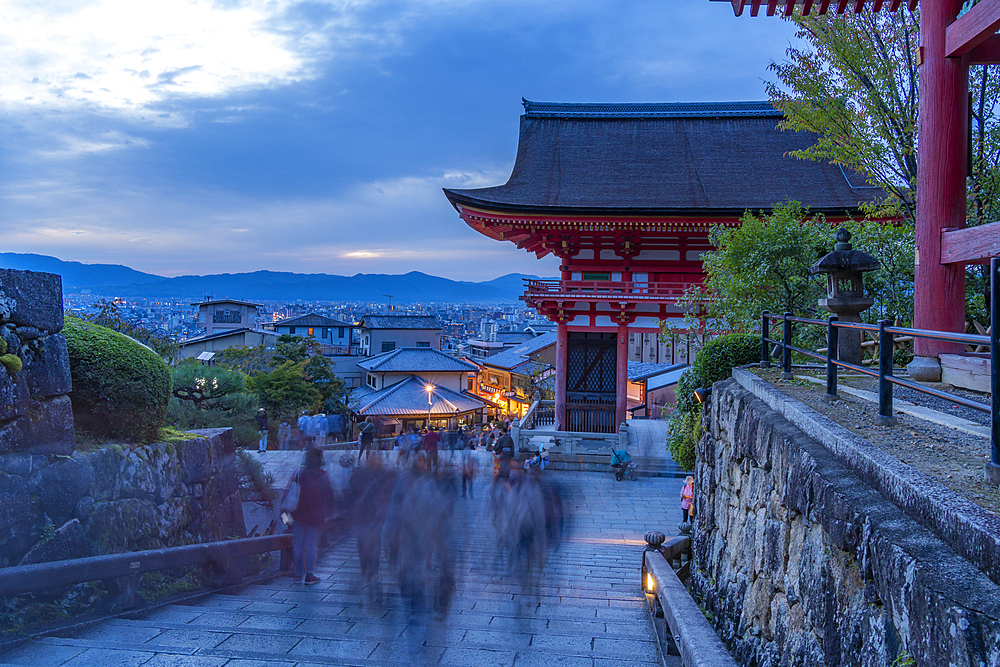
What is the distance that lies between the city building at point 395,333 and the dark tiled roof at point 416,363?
10012 mm

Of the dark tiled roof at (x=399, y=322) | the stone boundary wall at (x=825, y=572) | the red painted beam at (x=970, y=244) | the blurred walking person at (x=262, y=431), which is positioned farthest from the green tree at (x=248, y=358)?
the red painted beam at (x=970, y=244)

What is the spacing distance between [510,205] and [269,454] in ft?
32.9

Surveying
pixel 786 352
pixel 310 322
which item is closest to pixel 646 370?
pixel 786 352

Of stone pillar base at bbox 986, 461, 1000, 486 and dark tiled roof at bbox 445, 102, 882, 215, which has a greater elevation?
dark tiled roof at bbox 445, 102, 882, 215

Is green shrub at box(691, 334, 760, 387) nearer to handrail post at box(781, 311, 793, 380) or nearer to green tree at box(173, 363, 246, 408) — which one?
handrail post at box(781, 311, 793, 380)

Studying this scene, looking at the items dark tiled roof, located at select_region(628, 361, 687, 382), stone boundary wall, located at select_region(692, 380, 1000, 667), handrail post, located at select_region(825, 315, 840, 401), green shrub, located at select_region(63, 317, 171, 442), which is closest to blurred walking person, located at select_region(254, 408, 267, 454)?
green shrub, located at select_region(63, 317, 171, 442)

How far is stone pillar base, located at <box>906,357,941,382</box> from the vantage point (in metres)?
5.00

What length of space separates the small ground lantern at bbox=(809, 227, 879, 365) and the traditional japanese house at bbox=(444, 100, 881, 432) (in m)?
10.2

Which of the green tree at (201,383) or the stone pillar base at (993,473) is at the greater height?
the stone pillar base at (993,473)

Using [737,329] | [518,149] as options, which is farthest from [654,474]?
[518,149]

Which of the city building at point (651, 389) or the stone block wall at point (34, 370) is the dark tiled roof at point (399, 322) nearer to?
the city building at point (651, 389)

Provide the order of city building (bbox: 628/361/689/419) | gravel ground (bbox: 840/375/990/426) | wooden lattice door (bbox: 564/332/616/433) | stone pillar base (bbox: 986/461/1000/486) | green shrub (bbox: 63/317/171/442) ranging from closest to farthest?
stone pillar base (bbox: 986/461/1000/486), gravel ground (bbox: 840/375/990/426), green shrub (bbox: 63/317/171/442), wooden lattice door (bbox: 564/332/616/433), city building (bbox: 628/361/689/419)

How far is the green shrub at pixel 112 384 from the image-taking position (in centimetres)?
576

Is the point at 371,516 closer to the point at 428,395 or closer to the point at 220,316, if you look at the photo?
the point at 428,395
